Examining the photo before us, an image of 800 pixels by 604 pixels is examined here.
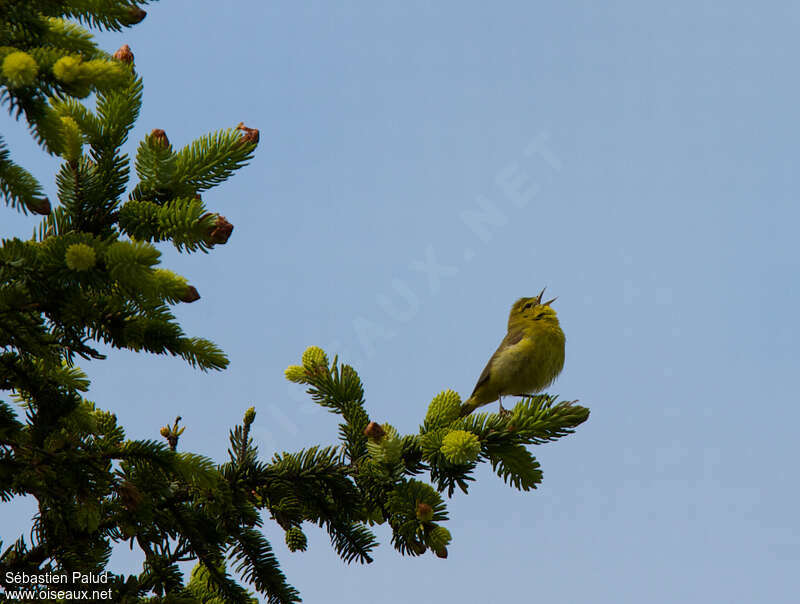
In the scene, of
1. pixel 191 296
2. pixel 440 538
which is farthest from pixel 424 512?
pixel 191 296

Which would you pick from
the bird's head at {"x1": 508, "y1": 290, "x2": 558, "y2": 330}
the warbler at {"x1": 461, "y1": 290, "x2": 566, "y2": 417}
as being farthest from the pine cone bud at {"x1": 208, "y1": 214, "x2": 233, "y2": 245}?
the bird's head at {"x1": 508, "y1": 290, "x2": 558, "y2": 330}

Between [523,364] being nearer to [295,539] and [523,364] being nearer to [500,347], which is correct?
[500,347]

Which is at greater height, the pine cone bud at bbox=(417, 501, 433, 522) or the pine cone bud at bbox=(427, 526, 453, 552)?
the pine cone bud at bbox=(417, 501, 433, 522)

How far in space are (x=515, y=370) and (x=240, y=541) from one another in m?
3.29

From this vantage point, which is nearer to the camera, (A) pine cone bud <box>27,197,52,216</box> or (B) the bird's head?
(A) pine cone bud <box>27,197,52,216</box>

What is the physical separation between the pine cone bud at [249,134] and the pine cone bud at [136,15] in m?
0.58

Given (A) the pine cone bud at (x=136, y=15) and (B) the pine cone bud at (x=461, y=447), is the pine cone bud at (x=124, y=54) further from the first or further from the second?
(B) the pine cone bud at (x=461, y=447)

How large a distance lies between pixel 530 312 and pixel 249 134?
4.57 metres

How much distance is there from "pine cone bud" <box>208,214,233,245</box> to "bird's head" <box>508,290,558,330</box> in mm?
4472

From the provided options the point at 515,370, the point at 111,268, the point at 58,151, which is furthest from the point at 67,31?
the point at 515,370

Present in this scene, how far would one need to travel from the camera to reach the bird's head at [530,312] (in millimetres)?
7133

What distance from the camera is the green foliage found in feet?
9.42

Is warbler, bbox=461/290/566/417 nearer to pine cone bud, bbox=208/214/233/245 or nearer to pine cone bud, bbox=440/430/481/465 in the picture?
pine cone bud, bbox=440/430/481/465

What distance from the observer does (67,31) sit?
289cm
